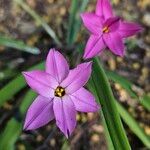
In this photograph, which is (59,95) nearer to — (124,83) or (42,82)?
(42,82)

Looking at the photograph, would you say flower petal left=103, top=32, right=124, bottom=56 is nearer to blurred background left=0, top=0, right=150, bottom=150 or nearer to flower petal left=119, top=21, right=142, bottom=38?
flower petal left=119, top=21, right=142, bottom=38

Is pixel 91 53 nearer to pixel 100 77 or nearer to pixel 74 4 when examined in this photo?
pixel 100 77

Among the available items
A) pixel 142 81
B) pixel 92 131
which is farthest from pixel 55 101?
pixel 142 81

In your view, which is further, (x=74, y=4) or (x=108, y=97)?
(x=74, y=4)

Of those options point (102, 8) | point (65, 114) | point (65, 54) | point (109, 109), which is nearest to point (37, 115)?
point (65, 114)

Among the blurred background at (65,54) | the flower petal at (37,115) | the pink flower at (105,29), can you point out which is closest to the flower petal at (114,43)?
the pink flower at (105,29)

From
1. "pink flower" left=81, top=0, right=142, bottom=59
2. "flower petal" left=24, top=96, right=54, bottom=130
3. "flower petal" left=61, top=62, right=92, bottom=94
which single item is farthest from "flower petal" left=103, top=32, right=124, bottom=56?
"flower petal" left=24, top=96, right=54, bottom=130
